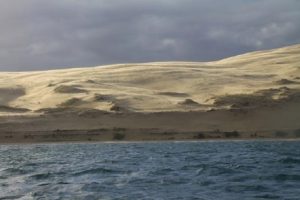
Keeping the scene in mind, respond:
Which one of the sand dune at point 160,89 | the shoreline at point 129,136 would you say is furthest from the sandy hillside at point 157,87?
the shoreline at point 129,136

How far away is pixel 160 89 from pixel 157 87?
196 cm

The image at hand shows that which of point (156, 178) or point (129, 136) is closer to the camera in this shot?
point (156, 178)

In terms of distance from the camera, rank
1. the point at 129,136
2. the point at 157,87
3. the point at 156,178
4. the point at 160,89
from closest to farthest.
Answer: the point at 156,178
the point at 129,136
the point at 160,89
the point at 157,87

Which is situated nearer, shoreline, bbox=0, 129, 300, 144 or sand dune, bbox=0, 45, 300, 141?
shoreline, bbox=0, 129, 300, 144

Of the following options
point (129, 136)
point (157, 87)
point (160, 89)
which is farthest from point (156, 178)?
point (157, 87)

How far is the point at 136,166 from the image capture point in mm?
34406

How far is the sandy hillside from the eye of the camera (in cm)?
8131

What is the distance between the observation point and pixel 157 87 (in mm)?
105250

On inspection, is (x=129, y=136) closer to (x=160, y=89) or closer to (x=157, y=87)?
(x=160, y=89)

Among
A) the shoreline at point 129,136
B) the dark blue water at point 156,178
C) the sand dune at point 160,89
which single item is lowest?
the dark blue water at point 156,178

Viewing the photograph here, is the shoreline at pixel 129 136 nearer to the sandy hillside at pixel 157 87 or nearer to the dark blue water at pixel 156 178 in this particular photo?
the sandy hillside at pixel 157 87

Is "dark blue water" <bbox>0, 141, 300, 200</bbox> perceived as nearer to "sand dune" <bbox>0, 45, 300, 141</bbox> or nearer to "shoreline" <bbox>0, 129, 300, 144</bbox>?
"shoreline" <bbox>0, 129, 300, 144</bbox>

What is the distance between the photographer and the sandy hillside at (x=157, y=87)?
3201 inches

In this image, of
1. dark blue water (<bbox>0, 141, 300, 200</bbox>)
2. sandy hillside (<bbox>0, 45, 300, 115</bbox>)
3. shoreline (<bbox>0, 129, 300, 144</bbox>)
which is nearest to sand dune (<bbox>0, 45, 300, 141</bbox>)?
sandy hillside (<bbox>0, 45, 300, 115</bbox>)
